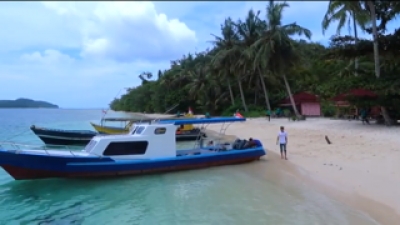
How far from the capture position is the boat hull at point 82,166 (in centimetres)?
1079

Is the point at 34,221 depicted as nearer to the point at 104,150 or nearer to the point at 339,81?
the point at 104,150

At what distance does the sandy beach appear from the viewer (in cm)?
786

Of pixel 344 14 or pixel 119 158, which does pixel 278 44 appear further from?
pixel 119 158

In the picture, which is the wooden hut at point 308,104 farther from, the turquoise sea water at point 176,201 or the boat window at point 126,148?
the boat window at point 126,148

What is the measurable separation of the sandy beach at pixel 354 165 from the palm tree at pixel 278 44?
12578 mm

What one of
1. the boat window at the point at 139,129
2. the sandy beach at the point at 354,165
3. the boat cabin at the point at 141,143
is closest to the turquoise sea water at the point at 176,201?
the sandy beach at the point at 354,165

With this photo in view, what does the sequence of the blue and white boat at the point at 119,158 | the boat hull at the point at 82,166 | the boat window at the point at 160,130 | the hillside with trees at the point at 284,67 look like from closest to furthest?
the boat hull at the point at 82,166 < the blue and white boat at the point at 119,158 < the boat window at the point at 160,130 < the hillside with trees at the point at 284,67

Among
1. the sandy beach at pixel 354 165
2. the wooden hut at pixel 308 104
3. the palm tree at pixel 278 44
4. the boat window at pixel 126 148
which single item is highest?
the palm tree at pixel 278 44

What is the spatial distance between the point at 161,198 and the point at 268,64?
24470mm

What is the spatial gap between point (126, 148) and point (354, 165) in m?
8.25

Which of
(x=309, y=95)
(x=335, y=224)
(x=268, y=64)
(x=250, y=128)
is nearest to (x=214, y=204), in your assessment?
(x=335, y=224)

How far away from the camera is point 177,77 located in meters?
62.2

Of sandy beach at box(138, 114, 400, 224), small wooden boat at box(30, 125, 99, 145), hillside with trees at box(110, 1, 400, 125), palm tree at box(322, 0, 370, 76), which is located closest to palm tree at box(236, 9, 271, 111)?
hillside with trees at box(110, 1, 400, 125)

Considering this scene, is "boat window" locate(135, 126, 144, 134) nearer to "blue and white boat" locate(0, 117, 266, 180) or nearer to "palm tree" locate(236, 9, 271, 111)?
"blue and white boat" locate(0, 117, 266, 180)
